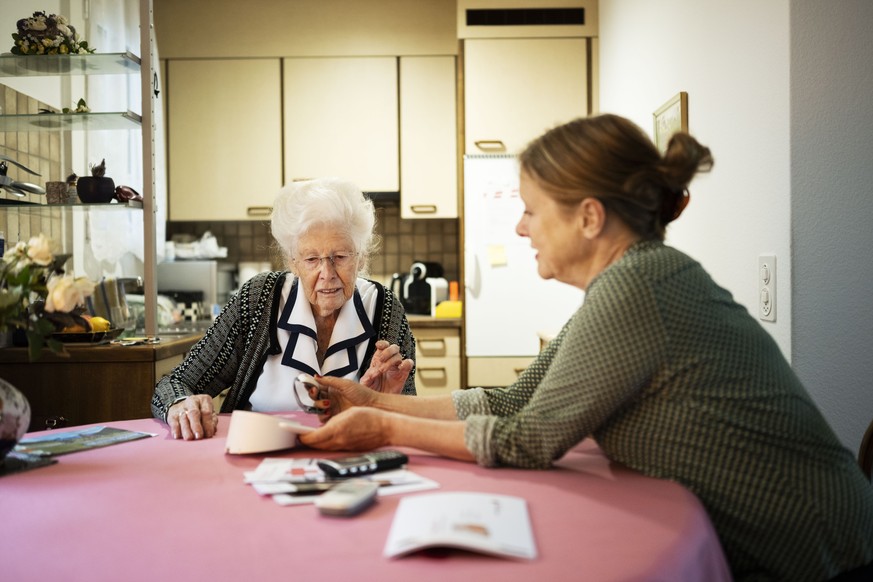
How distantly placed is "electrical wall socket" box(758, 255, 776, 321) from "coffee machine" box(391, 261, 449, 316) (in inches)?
93.9

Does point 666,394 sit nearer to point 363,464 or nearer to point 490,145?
point 363,464

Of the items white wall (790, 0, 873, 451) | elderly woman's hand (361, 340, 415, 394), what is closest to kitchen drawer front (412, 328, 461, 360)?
elderly woman's hand (361, 340, 415, 394)

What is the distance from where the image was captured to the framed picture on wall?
2.62m

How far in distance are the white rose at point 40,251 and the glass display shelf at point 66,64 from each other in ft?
5.06

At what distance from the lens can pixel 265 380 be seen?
6.61ft

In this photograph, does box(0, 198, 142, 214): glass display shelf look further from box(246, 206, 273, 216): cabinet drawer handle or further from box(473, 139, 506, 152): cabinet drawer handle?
box(473, 139, 506, 152): cabinet drawer handle

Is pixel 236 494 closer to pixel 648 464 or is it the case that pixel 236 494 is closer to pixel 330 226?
pixel 648 464

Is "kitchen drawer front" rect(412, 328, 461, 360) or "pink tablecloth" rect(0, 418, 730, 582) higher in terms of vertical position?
"pink tablecloth" rect(0, 418, 730, 582)

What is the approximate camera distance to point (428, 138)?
4.38m

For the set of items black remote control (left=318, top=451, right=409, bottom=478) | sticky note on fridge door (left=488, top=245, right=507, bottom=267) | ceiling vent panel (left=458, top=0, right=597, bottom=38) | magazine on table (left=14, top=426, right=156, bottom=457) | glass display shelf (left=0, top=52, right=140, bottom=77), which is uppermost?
ceiling vent panel (left=458, top=0, right=597, bottom=38)

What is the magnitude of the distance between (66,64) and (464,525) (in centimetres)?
234

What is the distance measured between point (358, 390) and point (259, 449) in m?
0.31

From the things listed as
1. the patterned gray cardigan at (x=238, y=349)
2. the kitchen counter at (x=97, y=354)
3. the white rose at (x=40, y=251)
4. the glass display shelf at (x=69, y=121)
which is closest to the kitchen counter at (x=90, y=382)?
the kitchen counter at (x=97, y=354)

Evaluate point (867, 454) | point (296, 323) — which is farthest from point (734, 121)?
point (296, 323)
